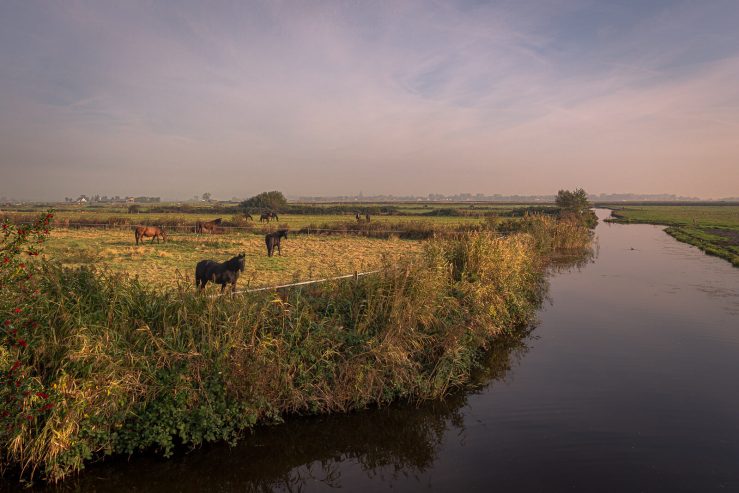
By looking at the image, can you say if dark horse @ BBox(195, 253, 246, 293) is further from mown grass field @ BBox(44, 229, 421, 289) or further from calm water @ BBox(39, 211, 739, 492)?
calm water @ BBox(39, 211, 739, 492)

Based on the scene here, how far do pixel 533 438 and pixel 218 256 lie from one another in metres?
19.5

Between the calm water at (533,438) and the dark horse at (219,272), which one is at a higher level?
the dark horse at (219,272)

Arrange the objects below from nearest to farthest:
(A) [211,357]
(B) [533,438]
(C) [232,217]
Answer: (A) [211,357] → (B) [533,438] → (C) [232,217]

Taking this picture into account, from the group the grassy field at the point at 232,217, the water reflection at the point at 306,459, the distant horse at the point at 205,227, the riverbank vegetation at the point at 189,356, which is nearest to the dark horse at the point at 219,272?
the riverbank vegetation at the point at 189,356

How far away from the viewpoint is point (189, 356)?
7.05 metres

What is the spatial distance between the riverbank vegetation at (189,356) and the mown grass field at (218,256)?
4373 mm

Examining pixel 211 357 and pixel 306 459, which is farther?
pixel 211 357

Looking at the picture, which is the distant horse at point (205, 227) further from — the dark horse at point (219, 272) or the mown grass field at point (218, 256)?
the dark horse at point (219, 272)

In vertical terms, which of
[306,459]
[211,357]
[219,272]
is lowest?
[306,459]

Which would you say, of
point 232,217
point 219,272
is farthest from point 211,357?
point 232,217

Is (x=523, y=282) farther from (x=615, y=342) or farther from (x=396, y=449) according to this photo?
(x=396, y=449)

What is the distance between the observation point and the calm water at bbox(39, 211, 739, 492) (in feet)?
21.3

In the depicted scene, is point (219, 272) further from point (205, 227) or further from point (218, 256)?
point (205, 227)

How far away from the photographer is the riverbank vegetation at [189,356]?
603 cm
